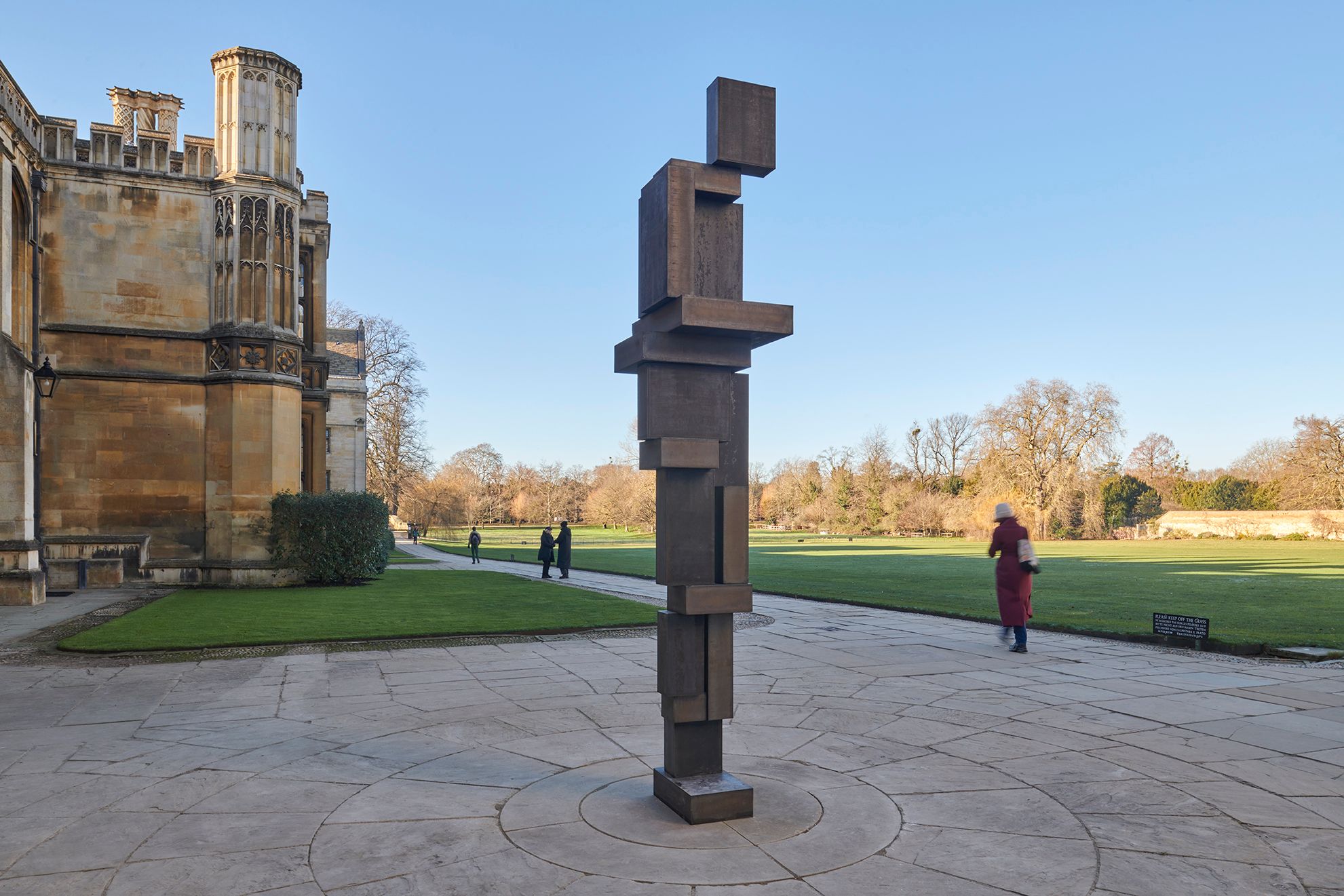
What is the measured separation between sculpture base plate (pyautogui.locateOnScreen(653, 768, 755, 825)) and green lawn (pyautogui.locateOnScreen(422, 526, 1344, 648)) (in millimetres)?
8148

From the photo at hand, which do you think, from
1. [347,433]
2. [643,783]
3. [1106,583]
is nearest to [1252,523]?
[1106,583]

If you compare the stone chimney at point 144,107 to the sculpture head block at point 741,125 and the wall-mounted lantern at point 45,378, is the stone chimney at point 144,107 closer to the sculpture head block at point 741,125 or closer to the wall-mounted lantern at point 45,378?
the wall-mounted lantern at point 45,378

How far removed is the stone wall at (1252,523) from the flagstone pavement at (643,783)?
193ft

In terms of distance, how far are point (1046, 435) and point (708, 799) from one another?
62400 millimetres

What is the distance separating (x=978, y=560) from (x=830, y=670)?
84.6 ft

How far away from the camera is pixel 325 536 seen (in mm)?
19375

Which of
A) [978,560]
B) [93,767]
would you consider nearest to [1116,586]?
[978,560]

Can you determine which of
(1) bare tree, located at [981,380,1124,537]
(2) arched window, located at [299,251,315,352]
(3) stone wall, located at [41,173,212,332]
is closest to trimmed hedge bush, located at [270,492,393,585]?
(3) stone wall, located at [41,173,212,332]

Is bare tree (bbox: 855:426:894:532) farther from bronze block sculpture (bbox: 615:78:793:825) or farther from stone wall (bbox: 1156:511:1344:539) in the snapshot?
bronze block sculpture (bbox: 615:78:793:825)

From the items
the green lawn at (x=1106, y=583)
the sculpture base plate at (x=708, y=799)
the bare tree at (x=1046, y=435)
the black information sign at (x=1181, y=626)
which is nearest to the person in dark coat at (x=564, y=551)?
the green lawn at (x=1106, y=583)

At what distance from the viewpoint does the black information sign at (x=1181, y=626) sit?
9945 mm

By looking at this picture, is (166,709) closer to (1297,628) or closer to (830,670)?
(830,670)

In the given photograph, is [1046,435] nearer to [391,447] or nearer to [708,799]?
[391,447]

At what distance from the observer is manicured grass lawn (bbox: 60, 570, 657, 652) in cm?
1052
